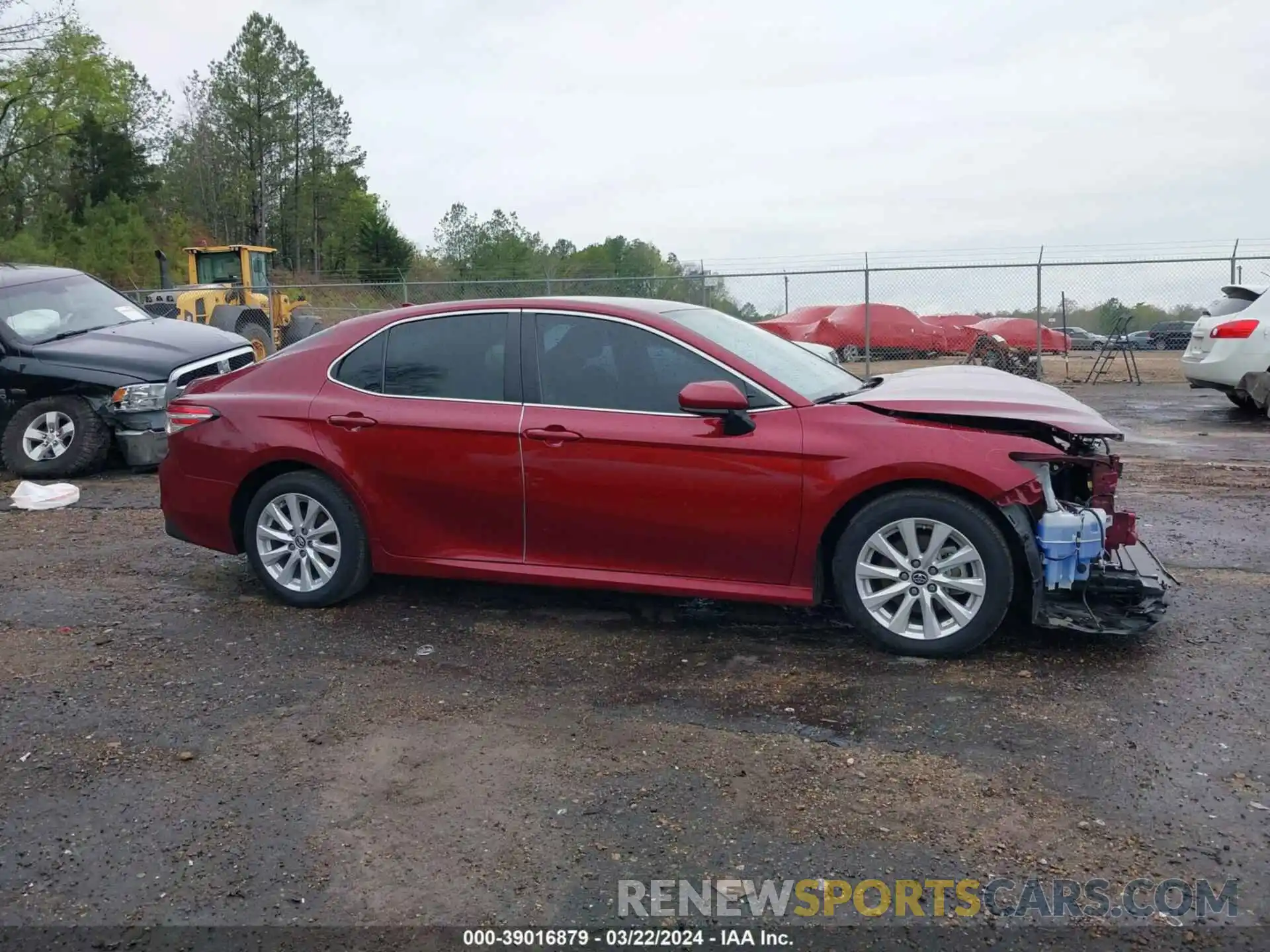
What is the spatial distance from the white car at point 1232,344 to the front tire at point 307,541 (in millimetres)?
10171

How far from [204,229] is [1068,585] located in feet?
195

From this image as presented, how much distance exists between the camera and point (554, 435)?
5.00 m

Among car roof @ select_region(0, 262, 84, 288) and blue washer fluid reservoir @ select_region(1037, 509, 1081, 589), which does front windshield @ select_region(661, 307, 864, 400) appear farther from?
car roof @ select_region(0, 262, 84, 288)

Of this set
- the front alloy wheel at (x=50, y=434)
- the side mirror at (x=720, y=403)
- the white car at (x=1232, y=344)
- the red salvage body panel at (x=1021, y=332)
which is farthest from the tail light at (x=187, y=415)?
the red salvage body panel at (x=1021, y=332)

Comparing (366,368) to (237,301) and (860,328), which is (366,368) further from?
(237,301)

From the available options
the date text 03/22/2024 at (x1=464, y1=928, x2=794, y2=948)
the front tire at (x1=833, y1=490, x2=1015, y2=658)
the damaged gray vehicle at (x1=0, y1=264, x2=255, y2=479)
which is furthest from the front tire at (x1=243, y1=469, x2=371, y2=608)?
the damaged gray vehicle at (x1=0, y1=264, x2=255, y2=479)

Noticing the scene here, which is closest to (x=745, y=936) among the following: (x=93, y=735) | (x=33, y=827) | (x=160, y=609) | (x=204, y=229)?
(x=33, y=827)

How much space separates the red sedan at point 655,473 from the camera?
452cm

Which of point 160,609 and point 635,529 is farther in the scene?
point 160,609

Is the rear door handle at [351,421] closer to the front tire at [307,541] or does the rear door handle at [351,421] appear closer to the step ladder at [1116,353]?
the front tire at [307,541]

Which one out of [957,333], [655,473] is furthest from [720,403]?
[957,333]

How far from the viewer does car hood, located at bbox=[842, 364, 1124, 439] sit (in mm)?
4582

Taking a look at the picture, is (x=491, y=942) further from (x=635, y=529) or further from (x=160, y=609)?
(x=160, y=609)

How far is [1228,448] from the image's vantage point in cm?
1023
